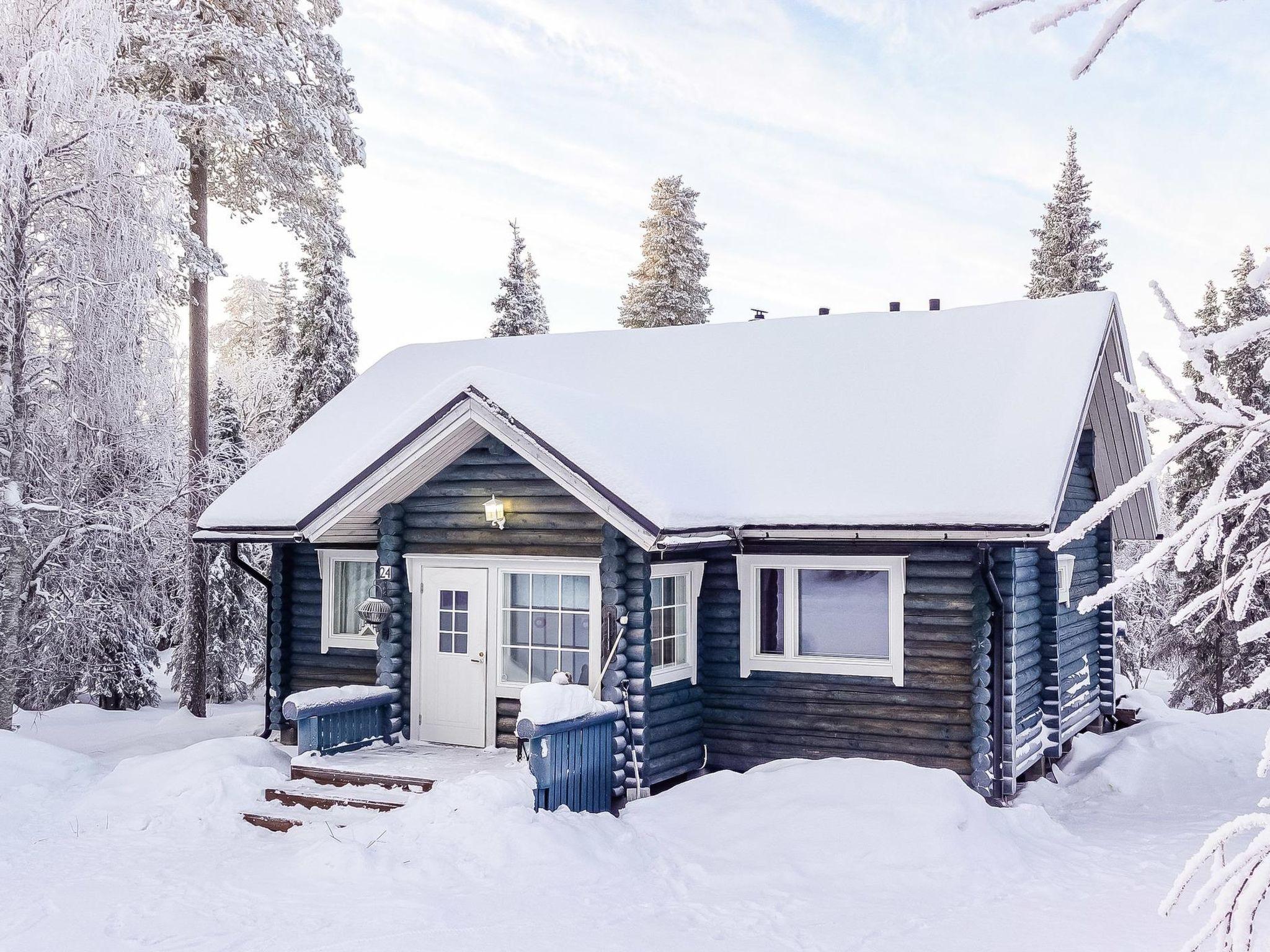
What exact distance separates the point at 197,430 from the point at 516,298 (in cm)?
1685

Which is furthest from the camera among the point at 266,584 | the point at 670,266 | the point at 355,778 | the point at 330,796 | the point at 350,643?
the point at 670,266

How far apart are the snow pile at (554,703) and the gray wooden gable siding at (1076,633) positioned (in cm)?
532

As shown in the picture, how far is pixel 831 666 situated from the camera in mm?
11867

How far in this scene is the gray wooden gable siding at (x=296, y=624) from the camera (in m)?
14.8

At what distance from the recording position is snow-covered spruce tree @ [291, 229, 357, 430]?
1139 inches

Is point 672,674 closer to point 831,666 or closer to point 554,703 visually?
point 831,666

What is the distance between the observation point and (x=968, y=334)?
579 inches

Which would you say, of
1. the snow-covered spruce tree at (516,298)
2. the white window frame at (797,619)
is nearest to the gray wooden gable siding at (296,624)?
the white window frame at (797,619)

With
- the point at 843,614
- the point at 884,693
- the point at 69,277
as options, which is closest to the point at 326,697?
the point at 843,614

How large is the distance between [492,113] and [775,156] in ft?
17.3

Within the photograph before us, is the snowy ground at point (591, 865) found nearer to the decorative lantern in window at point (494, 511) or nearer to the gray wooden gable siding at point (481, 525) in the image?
the gray wooden gable siding at point (481, 525)

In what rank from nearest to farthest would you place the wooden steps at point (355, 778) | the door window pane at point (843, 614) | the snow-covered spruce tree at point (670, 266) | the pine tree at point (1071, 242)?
1. the wooden steps at point (355, 778)
2. the door window pane at point (843, 614)
3. the pine tree at point (1071, 242)
4. the snow-covered spruce tree at point (670, 266)

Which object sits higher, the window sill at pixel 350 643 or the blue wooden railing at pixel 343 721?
the window sill at pixel 350 643

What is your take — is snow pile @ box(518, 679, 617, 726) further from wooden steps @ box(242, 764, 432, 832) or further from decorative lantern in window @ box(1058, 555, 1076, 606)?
decorative lantern in window @ box(1058, 555, 1076, 606)
